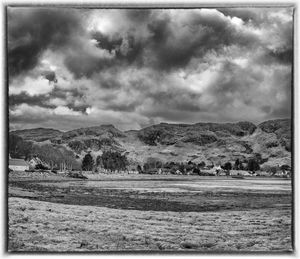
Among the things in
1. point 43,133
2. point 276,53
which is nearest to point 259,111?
point 276,53

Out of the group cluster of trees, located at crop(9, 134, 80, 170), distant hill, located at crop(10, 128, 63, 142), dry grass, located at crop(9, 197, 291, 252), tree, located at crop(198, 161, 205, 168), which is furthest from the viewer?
tree, located at crop(198, 161, 205, 168)

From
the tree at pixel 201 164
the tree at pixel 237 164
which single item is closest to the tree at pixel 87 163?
the tree at pixel 201 164

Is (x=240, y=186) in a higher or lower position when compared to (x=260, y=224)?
higher

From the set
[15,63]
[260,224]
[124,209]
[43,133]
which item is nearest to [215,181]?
[260,224]

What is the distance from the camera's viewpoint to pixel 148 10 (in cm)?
1102

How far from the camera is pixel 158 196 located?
1137 centimetres

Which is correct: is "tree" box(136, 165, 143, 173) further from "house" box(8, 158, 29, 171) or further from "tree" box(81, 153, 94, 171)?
"house" box(8, 158, 29, 171)

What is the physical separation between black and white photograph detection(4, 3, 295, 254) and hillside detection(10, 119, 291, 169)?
0.03 metres

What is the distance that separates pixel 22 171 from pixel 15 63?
2.86 metres

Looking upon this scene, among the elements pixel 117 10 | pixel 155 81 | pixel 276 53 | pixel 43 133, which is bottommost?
pixel 43 133

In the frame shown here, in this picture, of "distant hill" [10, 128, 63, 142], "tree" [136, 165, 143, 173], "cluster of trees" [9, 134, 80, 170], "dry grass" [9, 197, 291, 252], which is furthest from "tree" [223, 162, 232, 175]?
"distant hill" [10, 128, 63, 142]

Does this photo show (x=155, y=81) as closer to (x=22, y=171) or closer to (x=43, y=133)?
(x=43, y=133)

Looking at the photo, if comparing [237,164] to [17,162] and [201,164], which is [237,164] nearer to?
[201,164]

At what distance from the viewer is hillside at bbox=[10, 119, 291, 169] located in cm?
1123
